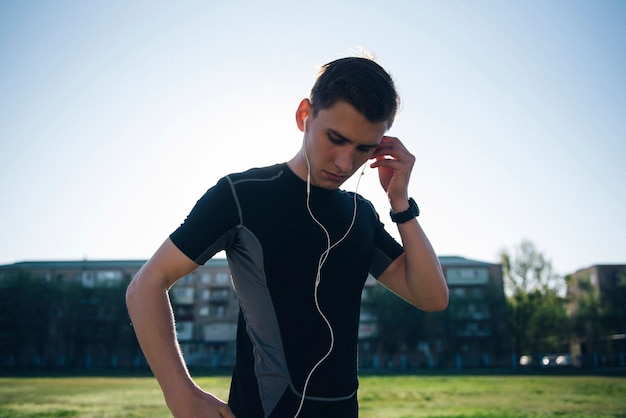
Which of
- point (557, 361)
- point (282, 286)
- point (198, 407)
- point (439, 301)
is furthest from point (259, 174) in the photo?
point (557, 361)

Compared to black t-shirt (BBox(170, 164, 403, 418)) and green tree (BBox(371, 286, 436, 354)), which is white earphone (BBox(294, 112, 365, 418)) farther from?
green tree (BBox(371, 286, 436, 354))

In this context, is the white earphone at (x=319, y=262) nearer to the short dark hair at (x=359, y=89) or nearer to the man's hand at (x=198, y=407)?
the short dark hair at (x=359, y=89)

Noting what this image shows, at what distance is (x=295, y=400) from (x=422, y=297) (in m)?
0.75

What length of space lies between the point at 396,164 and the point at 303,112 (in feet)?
1.48

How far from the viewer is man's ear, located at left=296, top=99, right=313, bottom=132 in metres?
1.87

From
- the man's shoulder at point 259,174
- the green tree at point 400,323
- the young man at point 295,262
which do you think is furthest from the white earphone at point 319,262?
the green tree at point 400,323

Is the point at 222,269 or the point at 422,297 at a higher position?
the point at 222,269

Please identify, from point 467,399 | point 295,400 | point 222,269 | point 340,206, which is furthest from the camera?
point 222,269

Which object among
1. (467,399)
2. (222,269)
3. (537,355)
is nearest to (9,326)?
(222,269)

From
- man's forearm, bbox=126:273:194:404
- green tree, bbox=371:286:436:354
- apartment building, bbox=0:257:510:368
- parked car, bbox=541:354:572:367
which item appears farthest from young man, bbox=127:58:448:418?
parked car, bbox=541:354:572:367

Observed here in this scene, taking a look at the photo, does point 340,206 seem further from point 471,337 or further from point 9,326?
point 471,337

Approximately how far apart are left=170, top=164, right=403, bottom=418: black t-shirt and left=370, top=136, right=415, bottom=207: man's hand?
1.19 feet

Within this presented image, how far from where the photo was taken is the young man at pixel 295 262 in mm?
1511

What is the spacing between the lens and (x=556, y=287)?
55781mm
